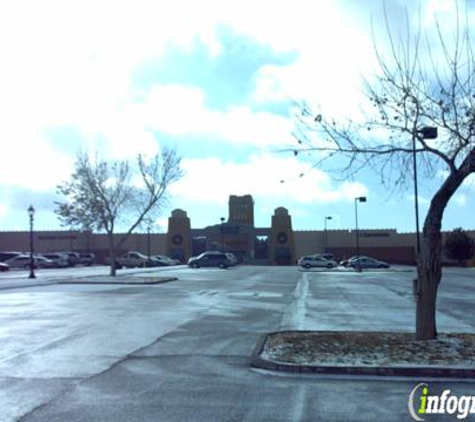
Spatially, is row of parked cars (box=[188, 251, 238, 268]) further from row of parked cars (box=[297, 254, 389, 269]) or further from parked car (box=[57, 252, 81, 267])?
parked car (box=[57, 252, 81, 267])

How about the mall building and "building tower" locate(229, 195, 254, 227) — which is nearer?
the mall building

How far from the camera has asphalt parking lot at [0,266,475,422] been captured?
782 centimetres

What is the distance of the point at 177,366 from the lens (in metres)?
10.6

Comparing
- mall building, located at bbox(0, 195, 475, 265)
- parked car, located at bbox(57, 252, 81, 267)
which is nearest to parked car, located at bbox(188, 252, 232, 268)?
parked car, located at bbox(57, 252, 81, 267)

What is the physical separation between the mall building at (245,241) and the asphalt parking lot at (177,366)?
7538 centimetres

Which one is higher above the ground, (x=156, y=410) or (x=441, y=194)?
(x=441, y=194)

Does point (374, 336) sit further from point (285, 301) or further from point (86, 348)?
point (285, 301)

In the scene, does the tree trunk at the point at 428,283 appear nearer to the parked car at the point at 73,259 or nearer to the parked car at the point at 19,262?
the parked car at the point at 19,262

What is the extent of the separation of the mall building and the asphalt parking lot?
2968 inches

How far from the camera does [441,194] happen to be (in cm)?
1207

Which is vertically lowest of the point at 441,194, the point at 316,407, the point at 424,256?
the point at 316,407

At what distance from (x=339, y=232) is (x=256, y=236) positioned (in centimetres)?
1587

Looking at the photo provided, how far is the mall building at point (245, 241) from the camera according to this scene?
9962cm

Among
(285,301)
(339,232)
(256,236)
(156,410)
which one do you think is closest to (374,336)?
(156,410)
